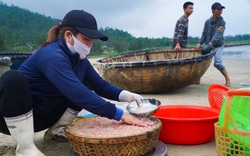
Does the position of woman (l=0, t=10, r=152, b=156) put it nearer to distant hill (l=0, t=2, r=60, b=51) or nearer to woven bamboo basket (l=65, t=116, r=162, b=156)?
woven bamboo basket (l=65, t=116, r=162, b=156)

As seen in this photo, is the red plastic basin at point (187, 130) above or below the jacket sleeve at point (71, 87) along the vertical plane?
below

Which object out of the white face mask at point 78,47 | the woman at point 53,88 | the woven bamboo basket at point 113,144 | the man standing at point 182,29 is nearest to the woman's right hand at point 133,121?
the woman at point 53,88

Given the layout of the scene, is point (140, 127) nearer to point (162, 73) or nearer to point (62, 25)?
point (62, 25)

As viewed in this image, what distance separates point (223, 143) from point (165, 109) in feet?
3.83

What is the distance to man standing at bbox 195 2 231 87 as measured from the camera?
4.96m

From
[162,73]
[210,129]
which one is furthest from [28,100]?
[162,73]

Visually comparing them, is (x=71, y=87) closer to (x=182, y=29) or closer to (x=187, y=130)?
(x=187, y=130)

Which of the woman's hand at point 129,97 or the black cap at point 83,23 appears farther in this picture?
the woman's hand at point 129,97

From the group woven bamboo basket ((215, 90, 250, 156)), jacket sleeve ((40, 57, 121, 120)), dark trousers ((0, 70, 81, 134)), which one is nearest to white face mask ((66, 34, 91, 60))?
jacket sleeve ((40, 57, 121, 120))

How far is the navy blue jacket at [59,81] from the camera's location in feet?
5.59

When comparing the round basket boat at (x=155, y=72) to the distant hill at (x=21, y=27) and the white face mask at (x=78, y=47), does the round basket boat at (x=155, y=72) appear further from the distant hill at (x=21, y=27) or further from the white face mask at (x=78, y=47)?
Answer: the distant hill at (x=21, y=27)

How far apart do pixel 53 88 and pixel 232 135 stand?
1.15 m

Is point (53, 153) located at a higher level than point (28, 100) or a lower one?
lower

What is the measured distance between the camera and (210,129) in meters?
2.14
